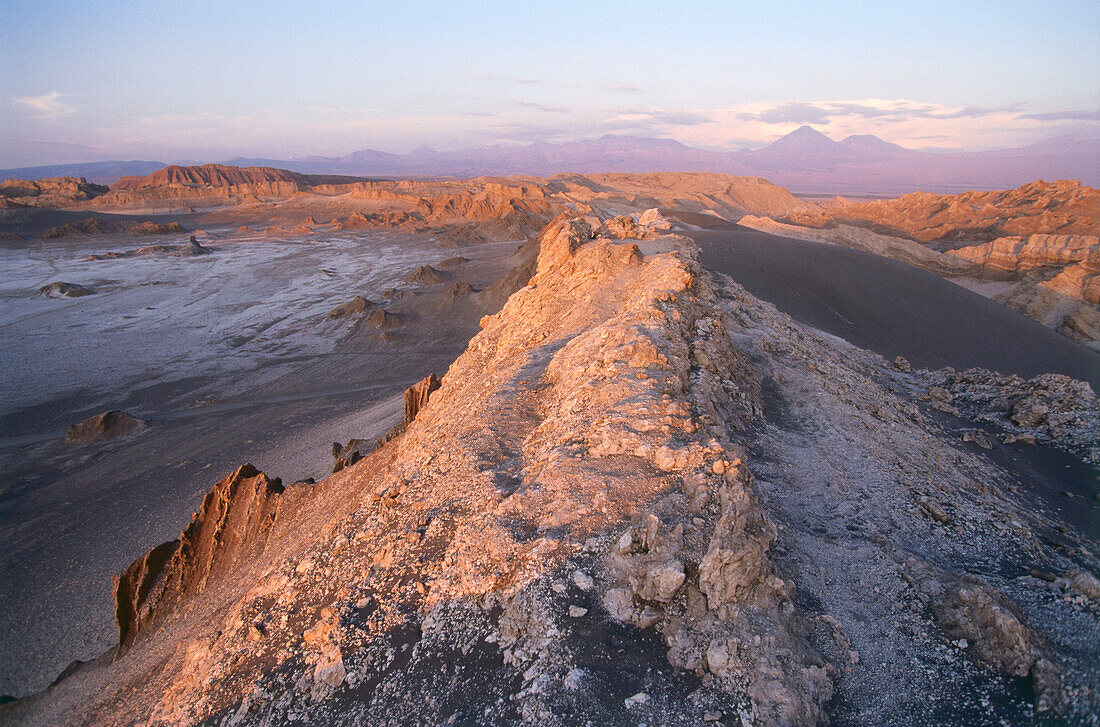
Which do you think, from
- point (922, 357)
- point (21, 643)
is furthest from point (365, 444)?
point (922, 357)

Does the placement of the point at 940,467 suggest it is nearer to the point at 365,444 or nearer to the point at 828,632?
the point at 828,632

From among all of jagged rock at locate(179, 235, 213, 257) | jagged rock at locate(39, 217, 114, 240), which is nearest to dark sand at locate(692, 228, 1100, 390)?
jagged rock at locate(179, 235, 213, 257)

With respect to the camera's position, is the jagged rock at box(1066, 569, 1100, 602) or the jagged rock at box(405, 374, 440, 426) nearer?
the jagged rock at box(1066, 569, 1100, 602)

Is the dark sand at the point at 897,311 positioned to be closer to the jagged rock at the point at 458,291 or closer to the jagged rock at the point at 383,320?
the jagged rock at the point at 458,291

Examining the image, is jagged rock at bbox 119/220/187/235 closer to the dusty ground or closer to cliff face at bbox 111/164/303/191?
the dusty ground

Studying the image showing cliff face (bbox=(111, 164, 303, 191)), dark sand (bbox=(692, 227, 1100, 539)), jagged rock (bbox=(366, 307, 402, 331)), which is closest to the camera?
dark sand (bbox=(692, 227, 1100, 539))

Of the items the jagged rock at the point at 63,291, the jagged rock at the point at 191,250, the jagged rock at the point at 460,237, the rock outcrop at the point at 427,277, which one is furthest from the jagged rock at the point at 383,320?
the jagged rock at the point at 191,250

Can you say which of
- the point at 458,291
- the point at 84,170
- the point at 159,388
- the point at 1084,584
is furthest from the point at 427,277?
the point at 84,170

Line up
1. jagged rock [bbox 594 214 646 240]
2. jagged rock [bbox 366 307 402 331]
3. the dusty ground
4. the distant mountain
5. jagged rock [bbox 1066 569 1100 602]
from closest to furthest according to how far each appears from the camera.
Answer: jagged rock [bbox 1066 569 1100 602] → the dusty ground → jagged rock [bbox 594 214 646 240] → jagged rock [bbox 366 307 402 331] → the distant mountain
